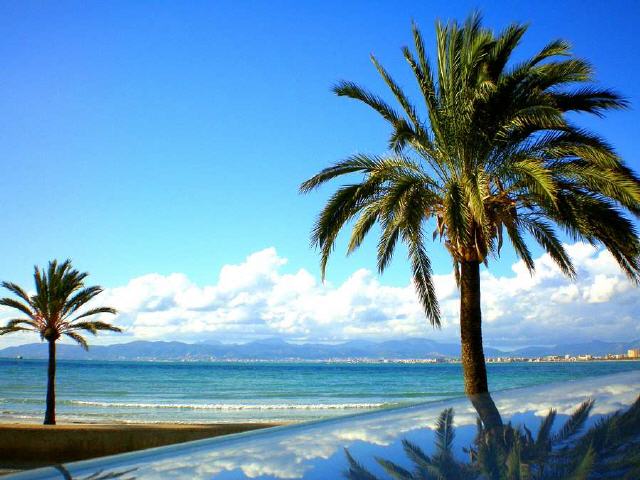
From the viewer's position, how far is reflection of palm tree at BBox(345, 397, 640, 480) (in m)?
1.01

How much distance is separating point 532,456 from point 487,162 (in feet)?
36.2

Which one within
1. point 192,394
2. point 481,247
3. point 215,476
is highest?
point 481,247

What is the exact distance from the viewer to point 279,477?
3.35 feet

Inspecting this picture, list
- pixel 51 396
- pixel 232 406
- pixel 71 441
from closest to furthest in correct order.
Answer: pixel 71 441 → pixel 51 396 → pixel 232 406

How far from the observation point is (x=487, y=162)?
11.6 m

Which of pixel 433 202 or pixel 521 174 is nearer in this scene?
pixel 521 174

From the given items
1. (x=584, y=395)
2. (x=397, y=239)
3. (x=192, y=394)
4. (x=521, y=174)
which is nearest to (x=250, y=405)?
A: (x=192, y=394)

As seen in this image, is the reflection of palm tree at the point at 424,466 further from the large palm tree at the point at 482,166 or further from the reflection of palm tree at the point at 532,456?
the large palm tree at the point at 482,166

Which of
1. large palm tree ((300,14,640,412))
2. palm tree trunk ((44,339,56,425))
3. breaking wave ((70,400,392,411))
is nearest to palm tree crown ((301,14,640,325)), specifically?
large palm tree ((300,14,640,412))

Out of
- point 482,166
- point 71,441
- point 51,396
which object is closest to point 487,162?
point 482,166

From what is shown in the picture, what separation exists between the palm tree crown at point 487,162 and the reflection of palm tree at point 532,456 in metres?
8.98

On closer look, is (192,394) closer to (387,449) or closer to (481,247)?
(481,247)

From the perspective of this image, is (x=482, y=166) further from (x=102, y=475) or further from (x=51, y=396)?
(x=51, y=396)

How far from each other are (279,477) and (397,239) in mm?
12048
